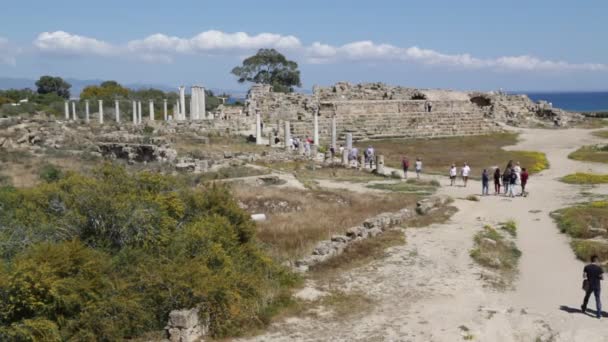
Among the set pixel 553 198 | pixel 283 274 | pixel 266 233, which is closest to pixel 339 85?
pixel 553 198

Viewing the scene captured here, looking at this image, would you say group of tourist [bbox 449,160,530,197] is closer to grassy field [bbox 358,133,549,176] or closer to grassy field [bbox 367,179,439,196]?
grassy field [bbox 367,179,439,196]

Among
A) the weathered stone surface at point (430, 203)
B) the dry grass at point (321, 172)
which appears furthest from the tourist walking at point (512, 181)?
the dry grass at point (321, 172)

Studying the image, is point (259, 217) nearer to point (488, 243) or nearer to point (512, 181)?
point (488, 243)

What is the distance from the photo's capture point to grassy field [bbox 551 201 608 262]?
46.3ft

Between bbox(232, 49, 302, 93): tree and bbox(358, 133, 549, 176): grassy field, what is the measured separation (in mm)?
41499

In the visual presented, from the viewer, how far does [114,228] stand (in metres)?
10.5

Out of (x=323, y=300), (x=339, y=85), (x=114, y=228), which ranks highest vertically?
(x=339, y=85)

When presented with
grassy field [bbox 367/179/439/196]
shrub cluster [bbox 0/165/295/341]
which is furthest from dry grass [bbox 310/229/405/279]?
grassy field [bbox 367/179/439/196]

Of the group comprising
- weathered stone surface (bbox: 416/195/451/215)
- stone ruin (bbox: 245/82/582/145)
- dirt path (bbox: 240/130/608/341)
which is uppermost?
stone ruin (bbox: 245/82/582/145)

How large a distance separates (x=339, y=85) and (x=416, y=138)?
43.3 ft

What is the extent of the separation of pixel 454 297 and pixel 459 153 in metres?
29.4

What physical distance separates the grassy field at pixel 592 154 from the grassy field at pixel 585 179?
713 cm

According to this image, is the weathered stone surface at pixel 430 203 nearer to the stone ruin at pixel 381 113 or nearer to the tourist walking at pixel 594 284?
the tourist walking at pixel 594 284

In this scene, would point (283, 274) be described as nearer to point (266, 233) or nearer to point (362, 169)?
point (266, 233)
